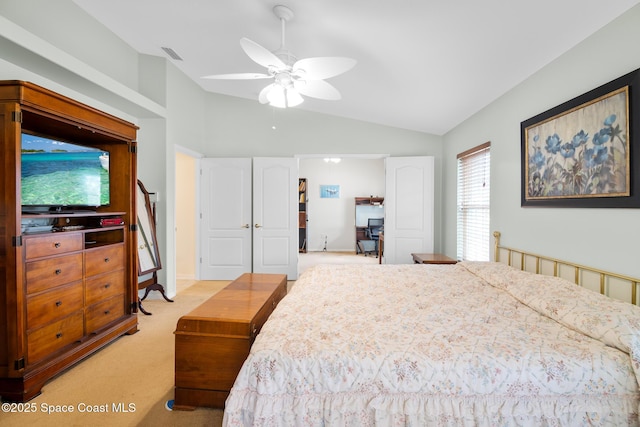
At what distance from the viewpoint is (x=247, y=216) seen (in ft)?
15.7

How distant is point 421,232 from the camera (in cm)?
456

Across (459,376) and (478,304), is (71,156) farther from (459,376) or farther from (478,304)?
(478,304)

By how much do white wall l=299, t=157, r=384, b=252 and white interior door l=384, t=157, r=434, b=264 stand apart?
3272mm

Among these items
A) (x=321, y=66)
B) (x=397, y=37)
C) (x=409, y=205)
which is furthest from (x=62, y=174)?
(x=409, y=205)

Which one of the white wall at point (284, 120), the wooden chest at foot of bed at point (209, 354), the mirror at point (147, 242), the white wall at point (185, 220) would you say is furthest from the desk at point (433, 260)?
the white wall at point (185, 220)

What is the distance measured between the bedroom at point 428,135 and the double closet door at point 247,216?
13.8 inches

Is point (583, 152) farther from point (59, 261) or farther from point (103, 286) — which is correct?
point (103, 286)

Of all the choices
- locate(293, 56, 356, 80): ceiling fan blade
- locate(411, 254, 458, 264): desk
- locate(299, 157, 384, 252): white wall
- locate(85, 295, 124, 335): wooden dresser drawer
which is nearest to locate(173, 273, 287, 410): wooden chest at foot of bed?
locate(85, 295, 124, 335): wooden dresser drawer

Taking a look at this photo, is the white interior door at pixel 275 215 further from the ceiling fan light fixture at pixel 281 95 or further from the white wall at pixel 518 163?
the white wall at pixel 518 163

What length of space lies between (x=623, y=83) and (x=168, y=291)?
4622 millimetres

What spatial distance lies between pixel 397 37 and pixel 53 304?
314cm

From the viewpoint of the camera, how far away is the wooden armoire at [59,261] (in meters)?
1.77

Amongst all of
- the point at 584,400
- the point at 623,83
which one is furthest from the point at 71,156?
the point at 623,83

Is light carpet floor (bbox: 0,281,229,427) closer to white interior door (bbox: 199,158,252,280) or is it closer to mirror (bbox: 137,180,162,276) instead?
mirror (bbox: 137,180,162,276)
